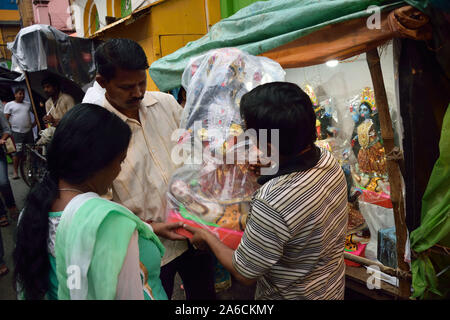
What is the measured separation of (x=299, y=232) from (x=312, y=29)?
1.26 m

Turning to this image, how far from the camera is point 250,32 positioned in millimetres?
2129

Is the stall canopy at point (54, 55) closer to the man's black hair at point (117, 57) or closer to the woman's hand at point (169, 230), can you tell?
the man's black hair at point (117, 57)

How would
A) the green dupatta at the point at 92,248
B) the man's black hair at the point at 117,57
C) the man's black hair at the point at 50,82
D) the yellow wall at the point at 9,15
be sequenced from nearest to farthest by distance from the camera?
the green dupatta at the point at 92,248 < the man's black hair at the point at 117,57 < the man's black hair at the point at 50,82 < the yellow wall at the point at 9,15

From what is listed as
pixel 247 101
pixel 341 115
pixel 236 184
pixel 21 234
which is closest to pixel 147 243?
pixel 21 234

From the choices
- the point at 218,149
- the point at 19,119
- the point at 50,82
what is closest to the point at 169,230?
the point at 218,149

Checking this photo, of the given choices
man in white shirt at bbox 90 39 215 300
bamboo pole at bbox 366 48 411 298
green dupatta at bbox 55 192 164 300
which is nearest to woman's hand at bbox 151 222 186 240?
man in white shirt at bbox 90 39 215 300

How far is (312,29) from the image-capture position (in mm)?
1759

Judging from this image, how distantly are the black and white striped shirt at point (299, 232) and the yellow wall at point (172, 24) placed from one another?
5494 mm

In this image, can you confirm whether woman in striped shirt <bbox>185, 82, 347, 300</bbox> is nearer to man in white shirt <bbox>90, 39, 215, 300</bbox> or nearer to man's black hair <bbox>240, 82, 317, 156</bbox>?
man's black hair <bbox>240, 82, 317, 156</bbox>

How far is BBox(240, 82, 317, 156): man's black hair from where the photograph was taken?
43.1 inches

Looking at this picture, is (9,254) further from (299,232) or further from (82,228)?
(299,232)

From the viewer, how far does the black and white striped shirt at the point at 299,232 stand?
1.09 meters

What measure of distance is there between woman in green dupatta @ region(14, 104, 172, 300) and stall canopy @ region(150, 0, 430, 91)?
4.34ft

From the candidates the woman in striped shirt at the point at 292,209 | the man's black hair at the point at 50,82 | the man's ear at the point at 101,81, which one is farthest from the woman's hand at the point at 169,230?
the man's black hair at the point at 50,82
